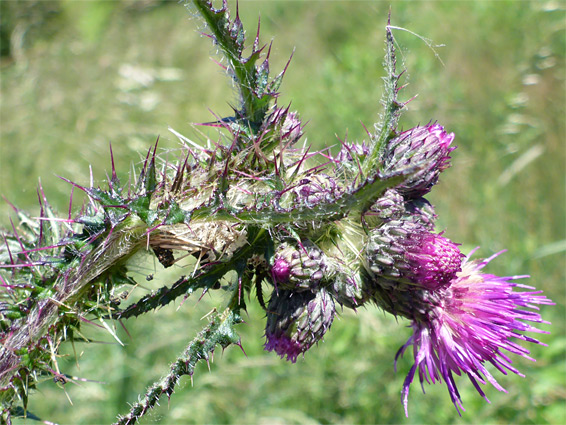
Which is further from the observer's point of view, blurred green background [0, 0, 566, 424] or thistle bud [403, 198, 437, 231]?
blurred green background [0, 0, 566, 424]

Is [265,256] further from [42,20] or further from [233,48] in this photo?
[42,20]

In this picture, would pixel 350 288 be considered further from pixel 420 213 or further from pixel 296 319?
pixel 420 213

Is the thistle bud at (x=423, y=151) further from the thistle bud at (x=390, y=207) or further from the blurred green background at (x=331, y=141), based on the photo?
the blurred green background at (x=331, y=141)

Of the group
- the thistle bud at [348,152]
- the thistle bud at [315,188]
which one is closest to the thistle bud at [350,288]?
the thistle bud at [315,188]

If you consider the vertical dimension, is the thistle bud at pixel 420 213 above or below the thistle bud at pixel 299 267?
above

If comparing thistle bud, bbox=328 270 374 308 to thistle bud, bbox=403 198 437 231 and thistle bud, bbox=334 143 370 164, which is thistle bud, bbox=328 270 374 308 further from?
thistle bud, bbox=334 143 370 164

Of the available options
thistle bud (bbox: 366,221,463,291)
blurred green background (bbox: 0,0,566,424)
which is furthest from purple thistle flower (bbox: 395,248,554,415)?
Result: blurred green background (bbox: 0,0,566,424)

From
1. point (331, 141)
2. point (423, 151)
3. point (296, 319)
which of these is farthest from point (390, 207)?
point (331, 141)
